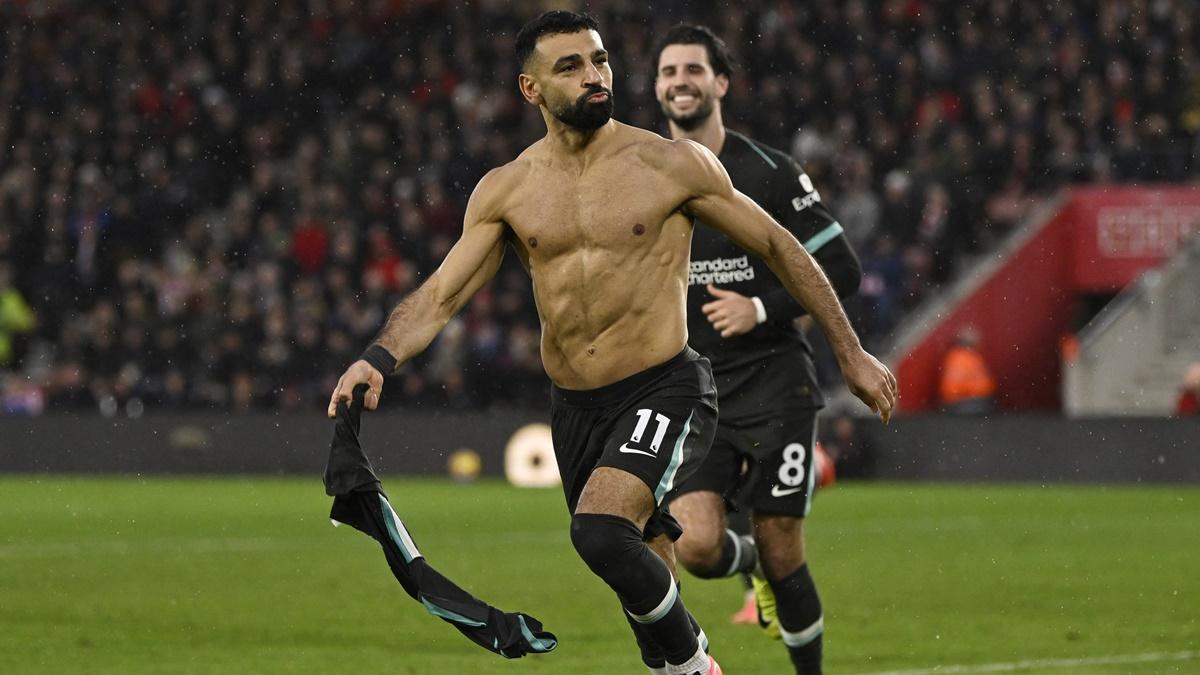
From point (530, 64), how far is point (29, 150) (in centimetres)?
2338

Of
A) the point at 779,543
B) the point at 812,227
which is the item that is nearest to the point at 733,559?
the point at 779,543

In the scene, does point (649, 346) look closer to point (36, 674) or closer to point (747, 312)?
point (747, 312)

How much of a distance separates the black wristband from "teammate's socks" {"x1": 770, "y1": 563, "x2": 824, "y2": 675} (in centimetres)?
228

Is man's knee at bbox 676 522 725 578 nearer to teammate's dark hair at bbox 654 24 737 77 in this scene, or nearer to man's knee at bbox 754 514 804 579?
man's knee at bbox 754 514 804 579

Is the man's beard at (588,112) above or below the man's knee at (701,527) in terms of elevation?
above

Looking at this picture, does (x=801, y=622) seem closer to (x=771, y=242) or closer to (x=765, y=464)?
(x=765, y=464)

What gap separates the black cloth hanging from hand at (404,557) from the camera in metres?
6.04

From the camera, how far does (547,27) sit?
6613mm

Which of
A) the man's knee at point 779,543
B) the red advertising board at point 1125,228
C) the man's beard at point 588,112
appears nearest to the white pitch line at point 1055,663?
the man's knee at point 779,543

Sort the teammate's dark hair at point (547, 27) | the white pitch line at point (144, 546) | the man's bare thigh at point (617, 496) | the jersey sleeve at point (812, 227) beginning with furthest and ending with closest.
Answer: the white pitch line at point (144, 546) → the jersey sleeve at point (812, 227) → the teammate's dark hair at point (547, 27) → the man's bare thigh at point (617, 496)

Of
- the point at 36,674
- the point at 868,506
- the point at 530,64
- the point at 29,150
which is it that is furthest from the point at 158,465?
the point at 530,64

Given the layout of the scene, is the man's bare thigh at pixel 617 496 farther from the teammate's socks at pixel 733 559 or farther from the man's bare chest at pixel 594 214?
the teammate's socks at pixel 733 559

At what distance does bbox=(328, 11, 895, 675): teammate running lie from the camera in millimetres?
6473

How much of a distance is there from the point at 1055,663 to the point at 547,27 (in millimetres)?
3858
